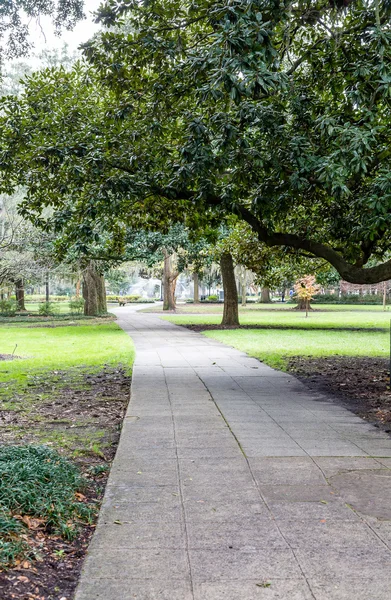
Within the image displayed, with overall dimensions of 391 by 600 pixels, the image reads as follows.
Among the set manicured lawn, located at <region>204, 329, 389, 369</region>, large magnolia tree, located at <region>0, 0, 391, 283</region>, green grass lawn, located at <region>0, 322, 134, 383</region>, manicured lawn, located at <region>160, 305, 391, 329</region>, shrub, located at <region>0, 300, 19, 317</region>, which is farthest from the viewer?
shrub, located at <region>0, 300, 19, 317</region>

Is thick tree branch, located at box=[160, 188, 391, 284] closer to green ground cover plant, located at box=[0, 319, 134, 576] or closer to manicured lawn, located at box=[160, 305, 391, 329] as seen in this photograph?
green ground cover plant, located at box=[0, 319, 134, 576]

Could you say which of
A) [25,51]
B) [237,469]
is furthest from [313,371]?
[25,51]

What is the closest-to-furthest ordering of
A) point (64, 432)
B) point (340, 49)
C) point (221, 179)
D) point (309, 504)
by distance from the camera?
1. point (309, 504)
2. point (64, 432)
3. point (340, 49)
4. point (221, 179)

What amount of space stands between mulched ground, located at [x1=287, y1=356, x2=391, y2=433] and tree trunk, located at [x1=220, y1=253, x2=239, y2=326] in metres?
10.6

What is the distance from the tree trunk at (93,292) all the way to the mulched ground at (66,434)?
755 inches

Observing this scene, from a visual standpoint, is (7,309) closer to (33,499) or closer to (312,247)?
(312,247)

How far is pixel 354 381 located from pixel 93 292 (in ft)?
79.1

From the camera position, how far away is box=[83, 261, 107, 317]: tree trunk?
2953 centimetres

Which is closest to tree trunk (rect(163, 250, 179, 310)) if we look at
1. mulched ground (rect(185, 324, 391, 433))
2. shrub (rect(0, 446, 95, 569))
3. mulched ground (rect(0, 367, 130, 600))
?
mulched ground (rect(185, 324, 391, 433))

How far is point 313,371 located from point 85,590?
8540mm

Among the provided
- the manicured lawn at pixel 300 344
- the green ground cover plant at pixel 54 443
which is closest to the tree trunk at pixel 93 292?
the manicured lawn at pixel 300 344

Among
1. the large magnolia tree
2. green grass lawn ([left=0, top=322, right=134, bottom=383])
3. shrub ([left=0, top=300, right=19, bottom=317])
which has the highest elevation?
the large magnolia tree

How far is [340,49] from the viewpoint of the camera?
25.2ft

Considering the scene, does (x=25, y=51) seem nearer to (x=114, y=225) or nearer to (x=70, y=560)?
(x=114, y=225)
